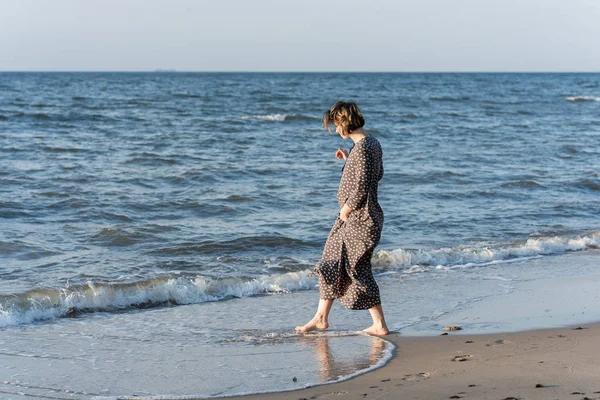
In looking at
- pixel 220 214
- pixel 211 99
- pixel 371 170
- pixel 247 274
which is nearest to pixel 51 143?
pixel 220 214

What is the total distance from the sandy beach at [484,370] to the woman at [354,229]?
0.42 m

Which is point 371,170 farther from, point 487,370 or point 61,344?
point 61,344

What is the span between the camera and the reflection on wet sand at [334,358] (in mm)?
4391

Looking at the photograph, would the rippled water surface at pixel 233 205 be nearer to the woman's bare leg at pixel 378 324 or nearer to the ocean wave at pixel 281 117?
the woman's bare leg at pixel 378 324

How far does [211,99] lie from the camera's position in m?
37.6

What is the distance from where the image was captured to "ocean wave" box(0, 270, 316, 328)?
6125 millimetres

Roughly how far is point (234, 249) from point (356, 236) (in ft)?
11.8

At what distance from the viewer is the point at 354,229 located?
511 cm

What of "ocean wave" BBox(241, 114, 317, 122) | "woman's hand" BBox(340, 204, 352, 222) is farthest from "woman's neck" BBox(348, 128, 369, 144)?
"ocean wave" BBox(241, 114, 317, 122)

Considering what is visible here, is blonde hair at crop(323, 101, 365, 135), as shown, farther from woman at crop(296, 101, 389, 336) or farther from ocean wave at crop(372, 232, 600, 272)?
ocean wave at crop(372, 232, 600, 272)

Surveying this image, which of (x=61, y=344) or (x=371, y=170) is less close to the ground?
(x=371, y=170)

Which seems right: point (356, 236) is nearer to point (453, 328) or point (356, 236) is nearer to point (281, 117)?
point (453, 328)

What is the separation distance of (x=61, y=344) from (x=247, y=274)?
261 cm

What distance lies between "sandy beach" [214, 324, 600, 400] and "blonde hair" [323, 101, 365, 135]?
4.75 feet
